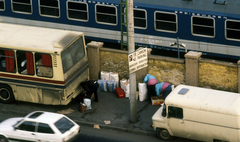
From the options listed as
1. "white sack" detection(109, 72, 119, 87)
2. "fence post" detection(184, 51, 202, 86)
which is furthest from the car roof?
"fence post" detection(184, 51, 202, 86)

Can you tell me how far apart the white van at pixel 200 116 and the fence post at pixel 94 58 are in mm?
5119

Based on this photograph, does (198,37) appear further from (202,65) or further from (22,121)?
(22,121)

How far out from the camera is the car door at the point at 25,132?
14.3m

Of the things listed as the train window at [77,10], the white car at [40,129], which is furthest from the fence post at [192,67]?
the train window at [77,10]

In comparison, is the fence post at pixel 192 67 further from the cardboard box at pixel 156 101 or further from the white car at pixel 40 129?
the white car at pixel 40 129

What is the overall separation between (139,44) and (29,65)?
6.08 m

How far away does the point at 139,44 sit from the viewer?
2105 cm

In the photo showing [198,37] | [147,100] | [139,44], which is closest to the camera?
[147,100]

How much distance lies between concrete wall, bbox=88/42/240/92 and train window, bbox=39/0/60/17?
14.3ft

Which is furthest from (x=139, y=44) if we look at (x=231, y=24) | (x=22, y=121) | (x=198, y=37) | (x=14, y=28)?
(x=22, y=121)

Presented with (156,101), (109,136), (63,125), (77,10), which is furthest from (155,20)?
(63,125)

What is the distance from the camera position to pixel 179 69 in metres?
17.8

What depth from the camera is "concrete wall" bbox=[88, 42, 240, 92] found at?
56.0 feet

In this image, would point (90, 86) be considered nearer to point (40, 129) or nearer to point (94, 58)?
point (94, 58)
